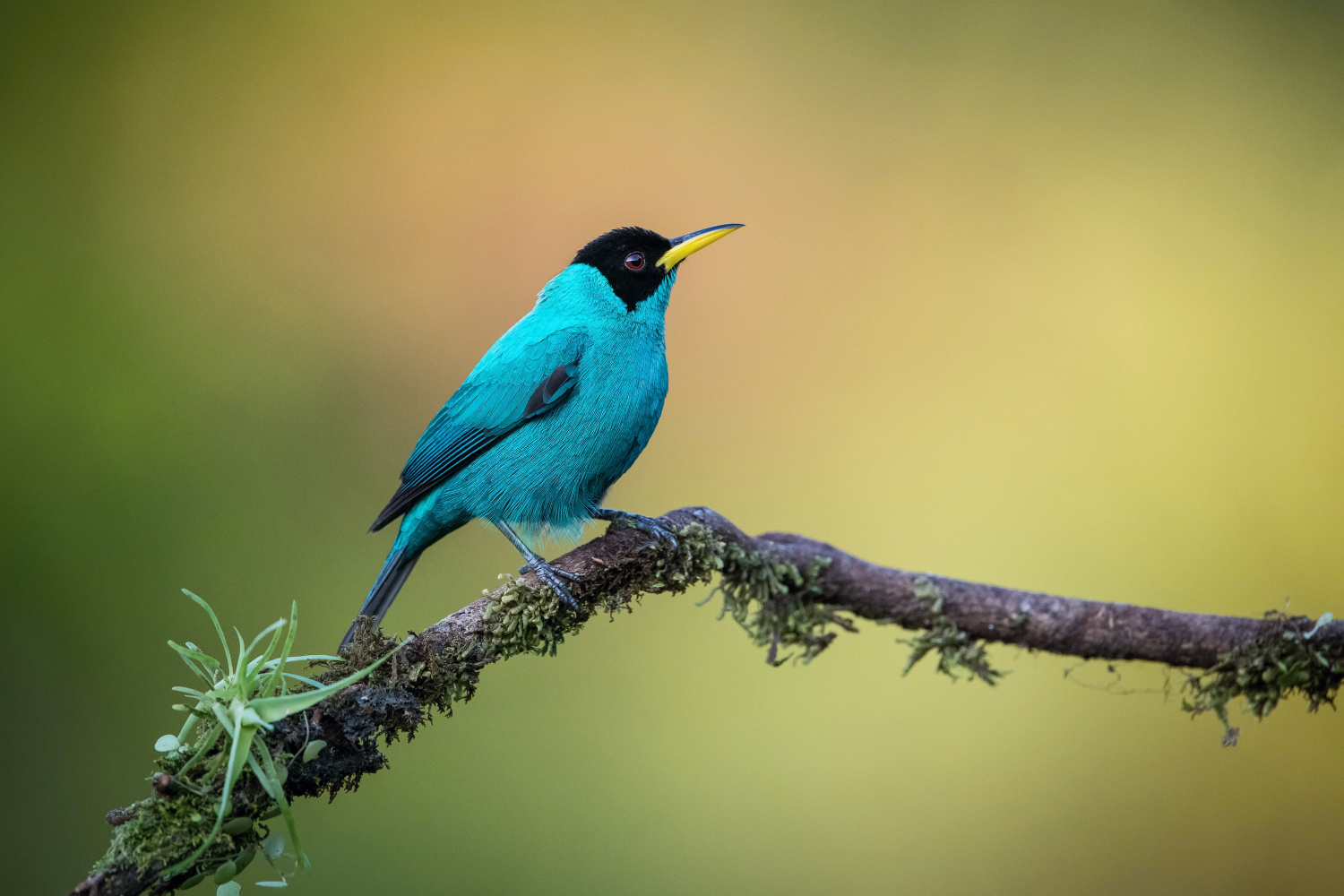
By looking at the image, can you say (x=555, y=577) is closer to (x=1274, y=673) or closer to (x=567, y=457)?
(x=567, y=457)

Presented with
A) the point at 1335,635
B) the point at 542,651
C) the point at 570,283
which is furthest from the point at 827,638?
the point at 570,283

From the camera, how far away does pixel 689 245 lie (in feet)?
11.5

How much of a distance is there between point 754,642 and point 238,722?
129 centimetres

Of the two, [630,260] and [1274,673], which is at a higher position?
[630,260]

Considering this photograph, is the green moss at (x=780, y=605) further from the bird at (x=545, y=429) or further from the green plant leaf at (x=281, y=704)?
the green plant leaf at (x=281, y=704)

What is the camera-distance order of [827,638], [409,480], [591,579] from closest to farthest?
[827,638] → [591,579] → [409,480]

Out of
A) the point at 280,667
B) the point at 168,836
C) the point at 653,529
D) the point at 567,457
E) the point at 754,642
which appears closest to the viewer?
the point at 168,836

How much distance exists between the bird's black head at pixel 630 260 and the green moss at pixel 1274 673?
7.06 ft

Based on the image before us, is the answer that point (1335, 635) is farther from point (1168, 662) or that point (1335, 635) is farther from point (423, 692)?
point (423, 692)

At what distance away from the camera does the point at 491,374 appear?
3.31 m

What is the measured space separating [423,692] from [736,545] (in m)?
0.92

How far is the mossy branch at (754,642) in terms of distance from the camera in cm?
201

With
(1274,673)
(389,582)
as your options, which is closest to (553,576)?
(389,582)

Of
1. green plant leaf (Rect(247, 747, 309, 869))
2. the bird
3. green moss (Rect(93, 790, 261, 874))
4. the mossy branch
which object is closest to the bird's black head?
the bird
